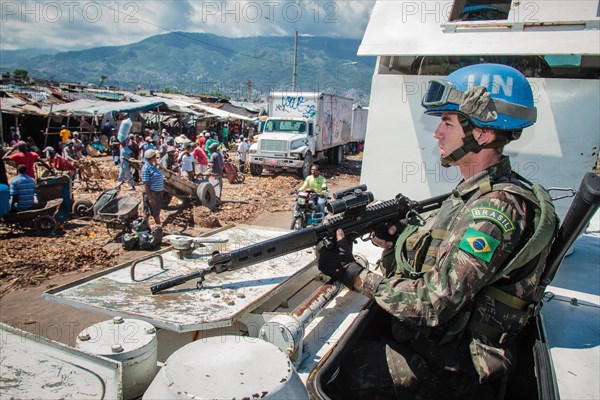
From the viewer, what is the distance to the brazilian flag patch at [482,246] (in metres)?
1.52

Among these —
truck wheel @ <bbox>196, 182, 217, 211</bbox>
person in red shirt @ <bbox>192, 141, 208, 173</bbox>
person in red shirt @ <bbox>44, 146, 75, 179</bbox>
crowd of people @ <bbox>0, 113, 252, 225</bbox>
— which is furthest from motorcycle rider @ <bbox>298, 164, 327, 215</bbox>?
person in red shirt @ <bbox>44, 146, 75, 179</bbox>

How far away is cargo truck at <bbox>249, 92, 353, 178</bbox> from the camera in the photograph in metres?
17.1

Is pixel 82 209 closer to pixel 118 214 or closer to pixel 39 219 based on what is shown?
pixel 39 219

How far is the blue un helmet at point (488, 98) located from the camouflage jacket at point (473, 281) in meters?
0.21

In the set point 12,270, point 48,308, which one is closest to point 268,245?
point 48,308

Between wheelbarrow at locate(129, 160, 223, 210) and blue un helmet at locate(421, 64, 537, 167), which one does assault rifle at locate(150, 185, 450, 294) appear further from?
wheelbarrow at locate(129, 160, 223, 210)

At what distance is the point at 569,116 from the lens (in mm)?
3738

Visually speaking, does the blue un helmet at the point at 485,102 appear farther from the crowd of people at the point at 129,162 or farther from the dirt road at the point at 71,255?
the crowd of people at the point at 129,162

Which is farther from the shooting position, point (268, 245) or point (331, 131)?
point (331, 131)

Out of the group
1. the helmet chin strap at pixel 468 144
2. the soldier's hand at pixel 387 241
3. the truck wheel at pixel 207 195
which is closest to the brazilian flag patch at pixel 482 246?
the helmet chin strap at pixel 468 144

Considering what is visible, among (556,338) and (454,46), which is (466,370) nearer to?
(556,338)

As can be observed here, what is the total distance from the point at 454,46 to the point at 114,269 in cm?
380

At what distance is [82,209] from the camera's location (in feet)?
33.4

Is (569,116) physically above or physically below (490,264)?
above
